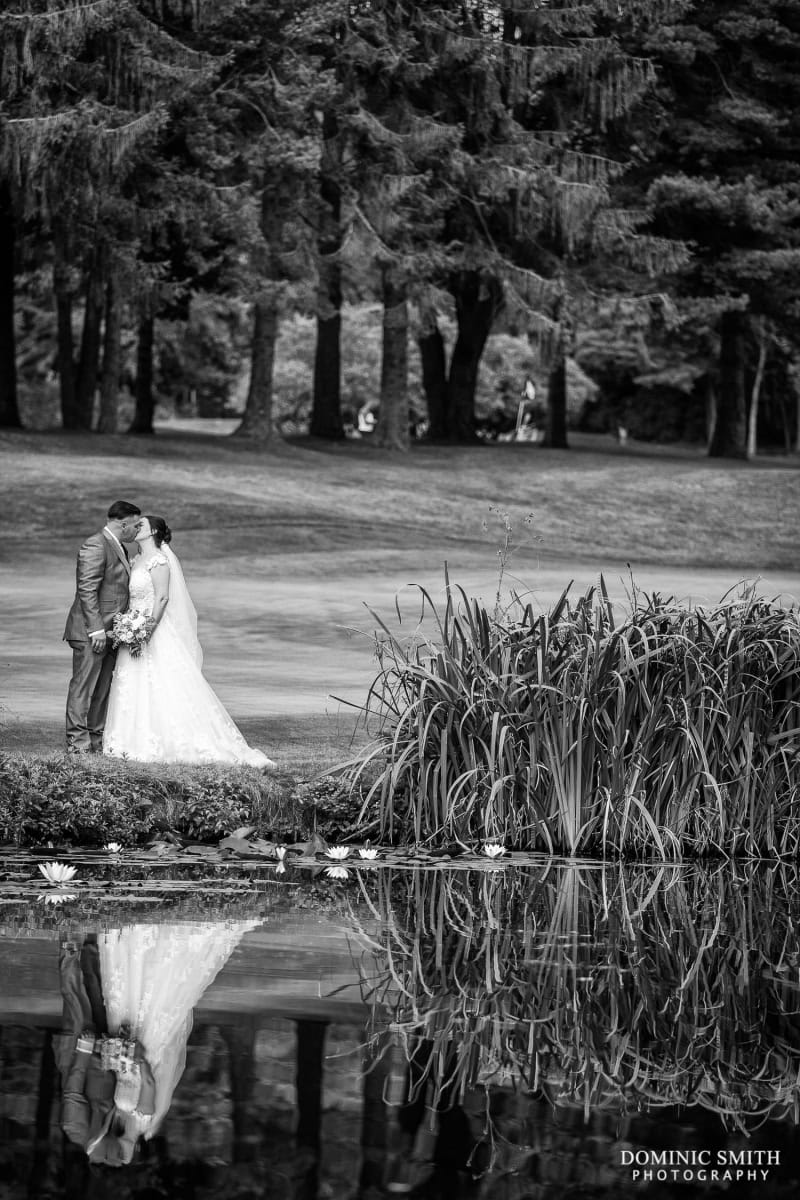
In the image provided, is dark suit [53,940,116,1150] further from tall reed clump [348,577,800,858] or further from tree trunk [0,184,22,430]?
tree trunk [0,184,22,430]

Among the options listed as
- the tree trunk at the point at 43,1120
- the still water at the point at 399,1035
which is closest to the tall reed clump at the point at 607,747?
the still water at the point at 399,1035

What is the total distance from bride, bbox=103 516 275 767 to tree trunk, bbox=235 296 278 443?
27536mm

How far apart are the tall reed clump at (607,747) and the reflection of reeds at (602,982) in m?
0.45

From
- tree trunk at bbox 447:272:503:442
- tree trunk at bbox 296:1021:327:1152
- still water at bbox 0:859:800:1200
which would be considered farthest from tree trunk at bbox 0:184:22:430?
tree trunk at bbox 296:1021:327:1152

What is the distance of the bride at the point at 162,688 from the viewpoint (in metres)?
12.4

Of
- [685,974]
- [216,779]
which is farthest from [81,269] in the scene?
[685,974]

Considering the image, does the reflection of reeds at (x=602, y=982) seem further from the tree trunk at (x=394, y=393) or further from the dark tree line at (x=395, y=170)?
the tree trunk at (x=394, y=393)

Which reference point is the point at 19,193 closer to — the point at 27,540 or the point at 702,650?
the point at 27,540

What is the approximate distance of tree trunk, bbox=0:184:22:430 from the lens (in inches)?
1606

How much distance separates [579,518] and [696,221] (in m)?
14.0

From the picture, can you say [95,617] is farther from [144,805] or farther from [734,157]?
[734,157]

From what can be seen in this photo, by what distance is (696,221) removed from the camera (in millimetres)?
46875

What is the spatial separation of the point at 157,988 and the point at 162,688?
5762 millimetres

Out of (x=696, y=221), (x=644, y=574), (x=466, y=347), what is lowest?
(x=644, y=574)
